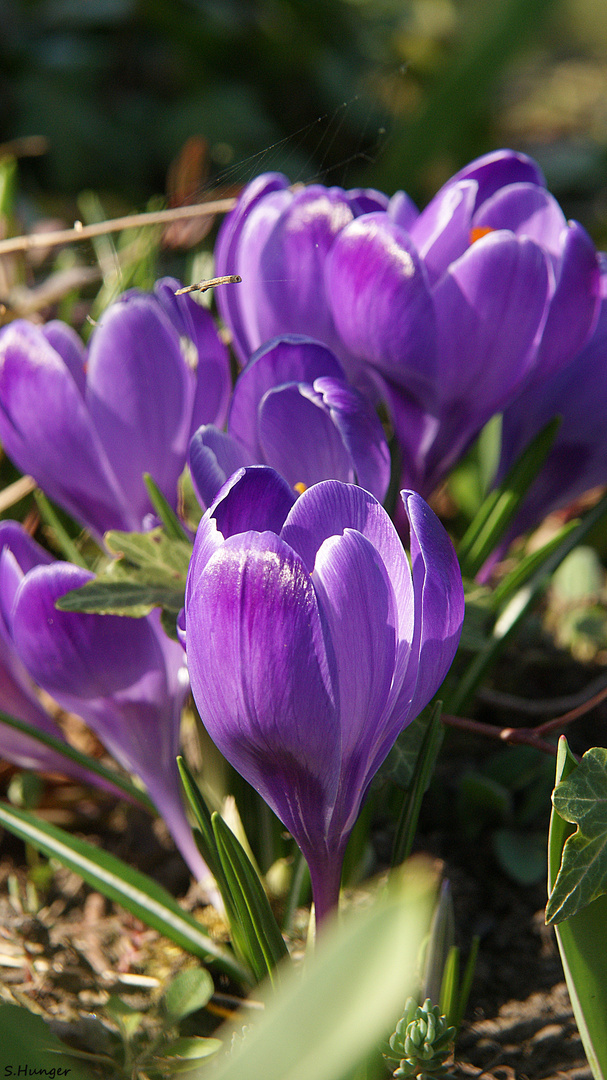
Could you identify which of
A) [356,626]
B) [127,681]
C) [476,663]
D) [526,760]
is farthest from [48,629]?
[526,760]

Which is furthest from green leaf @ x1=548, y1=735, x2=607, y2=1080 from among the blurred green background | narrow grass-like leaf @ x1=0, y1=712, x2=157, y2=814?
the blurred green background

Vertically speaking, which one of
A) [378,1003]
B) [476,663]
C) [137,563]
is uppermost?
[137,563]

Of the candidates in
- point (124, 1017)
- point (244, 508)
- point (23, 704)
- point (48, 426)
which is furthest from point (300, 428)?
point (124, 1017)

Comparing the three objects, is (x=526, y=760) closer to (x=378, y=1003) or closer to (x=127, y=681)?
(x=127, y=681)

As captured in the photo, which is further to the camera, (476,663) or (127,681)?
(476,663)

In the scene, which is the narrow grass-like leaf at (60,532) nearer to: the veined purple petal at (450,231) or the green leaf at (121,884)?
the green leaf at (121,884)

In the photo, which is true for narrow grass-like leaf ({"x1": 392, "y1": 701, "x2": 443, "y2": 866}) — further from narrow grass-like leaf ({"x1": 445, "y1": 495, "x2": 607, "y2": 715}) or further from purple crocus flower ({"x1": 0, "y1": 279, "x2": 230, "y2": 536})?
purple crocus flower ({"x1": 0, "y1": 279, "x2": 230, "y2": 536})
